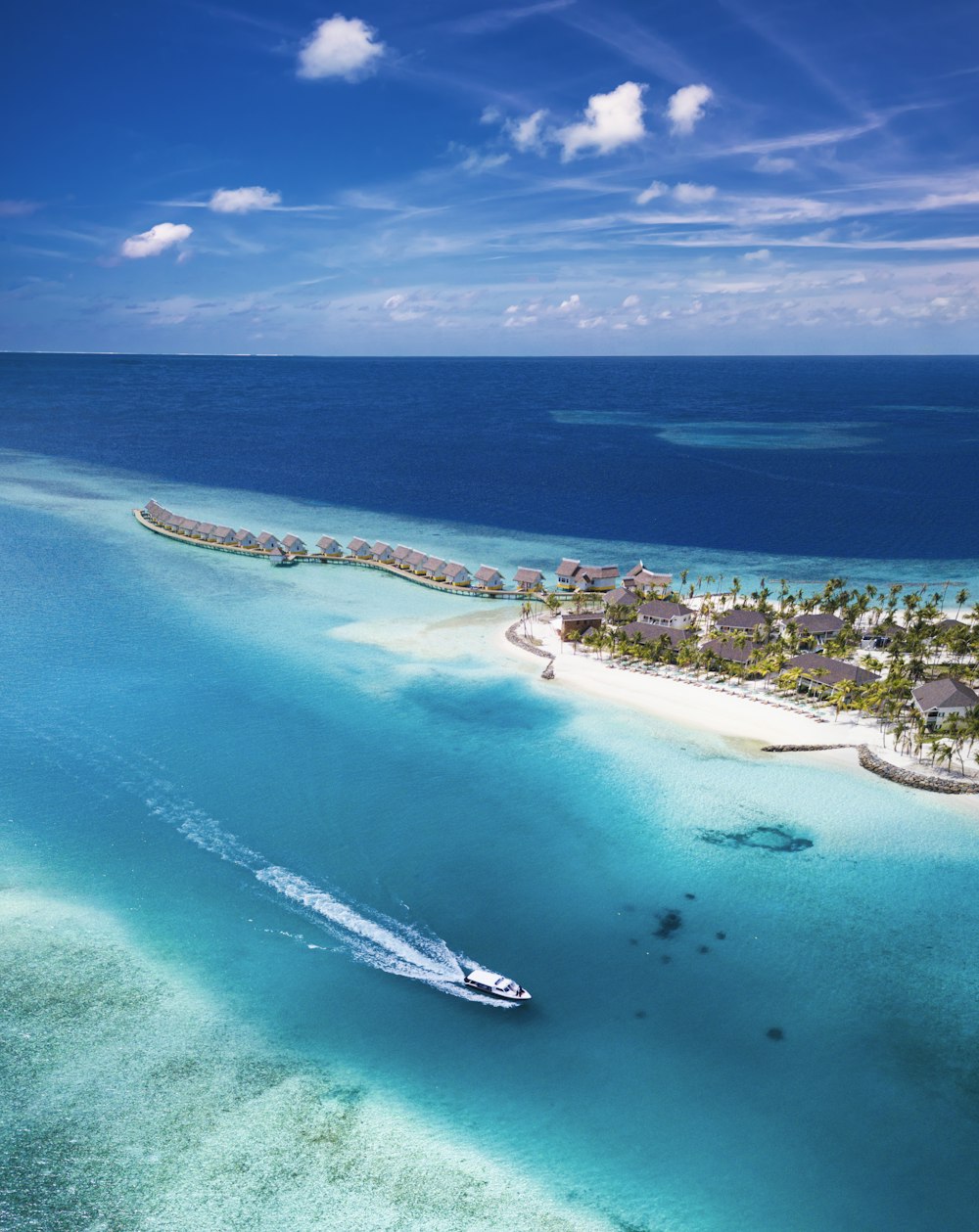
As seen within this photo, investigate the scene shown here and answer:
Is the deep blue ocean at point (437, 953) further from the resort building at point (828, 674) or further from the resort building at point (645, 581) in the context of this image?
the resort building at point (645, 581)

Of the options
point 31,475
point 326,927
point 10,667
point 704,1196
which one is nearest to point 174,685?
point 10,667

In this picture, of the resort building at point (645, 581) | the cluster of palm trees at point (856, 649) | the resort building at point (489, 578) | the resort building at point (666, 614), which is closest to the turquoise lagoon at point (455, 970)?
the cluster of palm trees at point (856, 649)

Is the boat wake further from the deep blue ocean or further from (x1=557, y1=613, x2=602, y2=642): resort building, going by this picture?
(x1=557, y1=613, x2=602, y2=642): resort building

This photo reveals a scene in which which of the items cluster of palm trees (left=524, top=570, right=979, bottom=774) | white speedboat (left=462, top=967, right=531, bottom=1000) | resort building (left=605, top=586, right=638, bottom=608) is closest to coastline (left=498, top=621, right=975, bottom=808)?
cluster of palm trees (left=524, top=570, right=979, bottom=774)

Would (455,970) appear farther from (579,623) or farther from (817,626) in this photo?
(817,626)

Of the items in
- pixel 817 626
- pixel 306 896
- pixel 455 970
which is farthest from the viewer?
pixel 817 626

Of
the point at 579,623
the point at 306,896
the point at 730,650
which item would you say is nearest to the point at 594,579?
the point at 579,623

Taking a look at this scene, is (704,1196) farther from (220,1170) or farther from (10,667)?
(10,667)

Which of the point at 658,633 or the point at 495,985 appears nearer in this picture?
the point at 495,985
